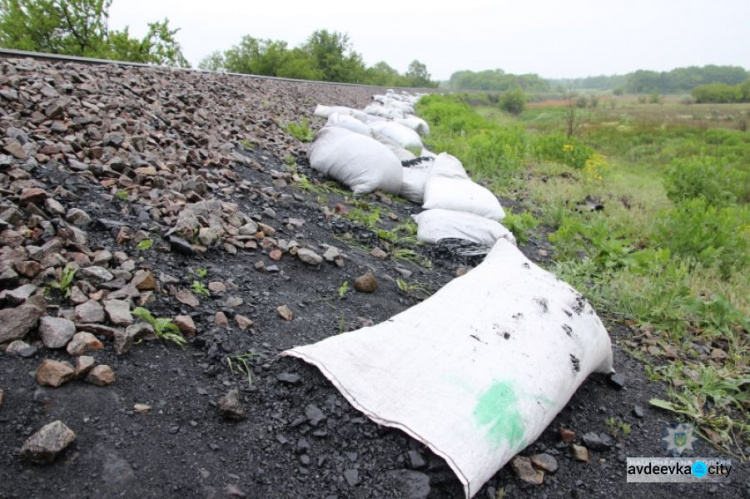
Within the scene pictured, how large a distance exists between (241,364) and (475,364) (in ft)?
2.43

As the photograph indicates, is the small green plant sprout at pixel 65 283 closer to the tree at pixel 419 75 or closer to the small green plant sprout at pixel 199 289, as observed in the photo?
the small green plant sprout at pixel 199 289

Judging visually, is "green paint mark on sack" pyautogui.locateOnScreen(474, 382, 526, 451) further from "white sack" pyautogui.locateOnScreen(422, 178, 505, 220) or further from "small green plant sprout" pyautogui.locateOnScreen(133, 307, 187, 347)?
"white sack" pyautogui.locateOnScreen(422, 178, 505, 220)

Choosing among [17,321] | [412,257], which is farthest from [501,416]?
[412,257]

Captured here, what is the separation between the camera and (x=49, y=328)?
1.28m

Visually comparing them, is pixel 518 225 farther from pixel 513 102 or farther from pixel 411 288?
pixel 513 102

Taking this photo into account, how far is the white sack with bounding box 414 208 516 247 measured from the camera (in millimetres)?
2904

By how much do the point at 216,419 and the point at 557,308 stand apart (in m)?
1.18

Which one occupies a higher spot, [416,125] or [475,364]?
[416,125]

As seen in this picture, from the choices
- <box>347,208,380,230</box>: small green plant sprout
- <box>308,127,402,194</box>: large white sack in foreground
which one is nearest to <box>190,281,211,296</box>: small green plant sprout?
<box>347,208,380,230</box>: small green plant sprout

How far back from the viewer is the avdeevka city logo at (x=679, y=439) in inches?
60.9

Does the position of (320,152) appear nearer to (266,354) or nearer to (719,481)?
(266,354)

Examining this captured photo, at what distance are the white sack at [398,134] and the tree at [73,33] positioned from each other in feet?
22.0

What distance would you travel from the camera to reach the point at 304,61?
18031 mm

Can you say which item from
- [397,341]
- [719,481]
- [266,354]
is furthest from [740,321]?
[266,354]
